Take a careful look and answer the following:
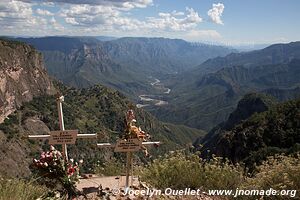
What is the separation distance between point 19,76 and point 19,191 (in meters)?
137

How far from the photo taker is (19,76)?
137 metres

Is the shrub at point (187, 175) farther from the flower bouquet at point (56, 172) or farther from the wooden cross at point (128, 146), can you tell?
the flower bouquet at point (56, 172)

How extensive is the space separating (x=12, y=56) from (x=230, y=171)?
432 feet

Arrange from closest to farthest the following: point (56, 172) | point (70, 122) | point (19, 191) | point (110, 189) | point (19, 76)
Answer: point (19, 191) → point (56, 172) → point (110, 189) → point (70, 122) → point (19, 76)

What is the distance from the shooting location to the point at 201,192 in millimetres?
9922

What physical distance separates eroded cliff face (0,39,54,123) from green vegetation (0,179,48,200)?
358 feet

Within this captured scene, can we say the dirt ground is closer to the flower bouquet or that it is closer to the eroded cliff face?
the flower bouquet

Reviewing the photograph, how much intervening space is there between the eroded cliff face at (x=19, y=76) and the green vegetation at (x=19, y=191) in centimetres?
10917

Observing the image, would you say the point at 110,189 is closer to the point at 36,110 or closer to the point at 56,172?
the point at 56,172

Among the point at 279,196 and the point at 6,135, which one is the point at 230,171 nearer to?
the point at 279,196

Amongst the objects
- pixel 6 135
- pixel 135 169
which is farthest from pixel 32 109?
pixel 135 169

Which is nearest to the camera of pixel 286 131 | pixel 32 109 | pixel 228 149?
pixel 286 131

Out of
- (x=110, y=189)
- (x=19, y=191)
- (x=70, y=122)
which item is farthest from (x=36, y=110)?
(x=19, y=191)

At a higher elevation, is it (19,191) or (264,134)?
(19,191)
